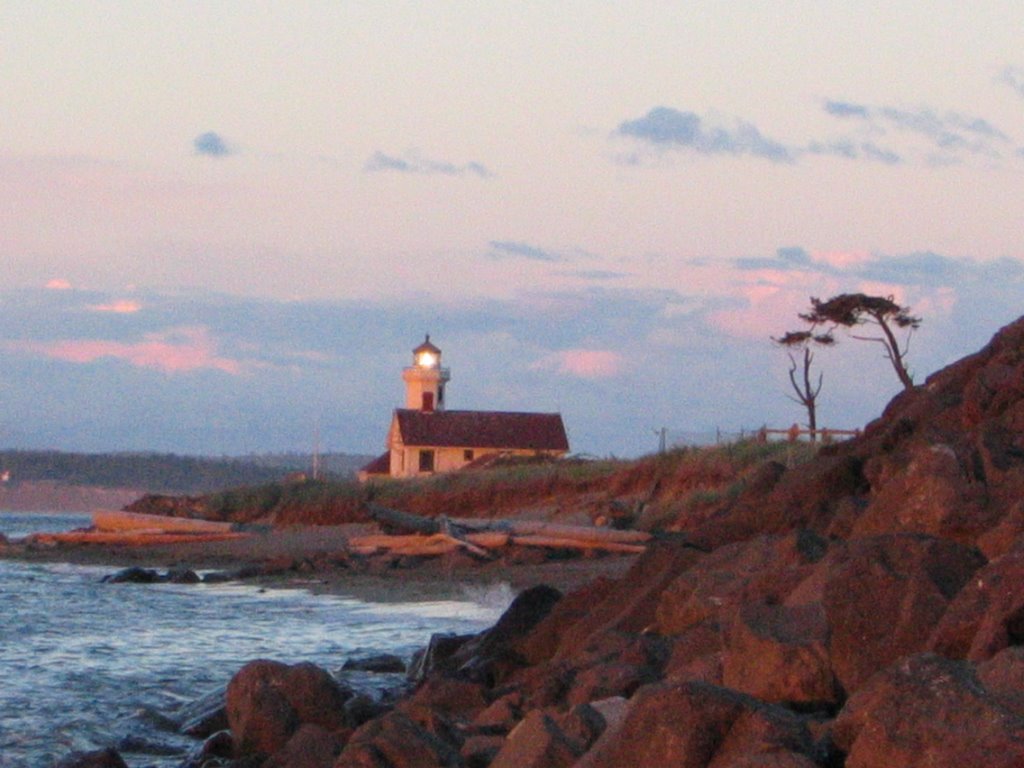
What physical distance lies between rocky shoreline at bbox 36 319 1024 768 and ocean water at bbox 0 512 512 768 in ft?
6.05

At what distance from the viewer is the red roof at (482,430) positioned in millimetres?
53719

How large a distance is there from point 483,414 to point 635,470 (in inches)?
925

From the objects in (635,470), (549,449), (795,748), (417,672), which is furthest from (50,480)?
(795,748)

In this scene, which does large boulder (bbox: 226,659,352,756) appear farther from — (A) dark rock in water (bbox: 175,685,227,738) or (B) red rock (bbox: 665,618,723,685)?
(B) red rock (bbox: 665,618,723,685)

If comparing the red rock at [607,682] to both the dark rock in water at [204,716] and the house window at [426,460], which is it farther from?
the house window at [426,460]

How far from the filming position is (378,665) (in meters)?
13.4

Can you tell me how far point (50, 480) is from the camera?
113 meters

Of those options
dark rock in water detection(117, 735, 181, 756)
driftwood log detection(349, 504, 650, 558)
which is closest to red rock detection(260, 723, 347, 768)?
dark rock in water detection(117, 735, 181, 756)

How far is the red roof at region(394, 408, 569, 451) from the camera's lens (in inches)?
2115

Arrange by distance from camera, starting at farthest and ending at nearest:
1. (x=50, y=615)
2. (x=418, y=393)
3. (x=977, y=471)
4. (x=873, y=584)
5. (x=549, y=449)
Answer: (x=418, y=393)
(x=549, y=449)
(x=50, y=615)
(x=977, y=471)
(x=873, y=584)

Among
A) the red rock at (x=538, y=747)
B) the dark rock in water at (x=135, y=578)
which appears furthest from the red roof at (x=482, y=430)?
the red rock at (x=538, y=747)

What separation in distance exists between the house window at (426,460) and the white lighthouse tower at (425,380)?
5.27 m

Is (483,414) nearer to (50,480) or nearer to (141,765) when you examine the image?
(141,765)

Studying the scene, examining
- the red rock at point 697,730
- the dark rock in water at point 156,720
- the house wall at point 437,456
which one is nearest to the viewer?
the red rock at point 697,730
